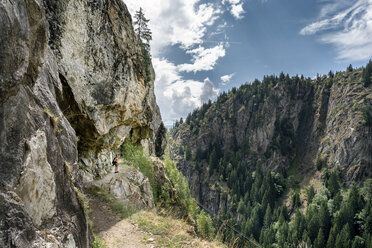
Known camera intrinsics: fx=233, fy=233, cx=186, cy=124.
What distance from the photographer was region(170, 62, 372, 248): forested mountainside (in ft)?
338

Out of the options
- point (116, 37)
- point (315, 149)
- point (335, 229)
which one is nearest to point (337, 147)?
point (315, 149)

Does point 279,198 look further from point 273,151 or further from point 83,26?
point 83,26

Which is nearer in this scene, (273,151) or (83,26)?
(83,26)

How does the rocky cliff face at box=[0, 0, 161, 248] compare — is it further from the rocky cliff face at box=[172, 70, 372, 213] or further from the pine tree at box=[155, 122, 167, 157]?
the rocky cliff face at box=[172, 70, 372, 213]

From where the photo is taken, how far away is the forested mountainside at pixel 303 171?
103125mm

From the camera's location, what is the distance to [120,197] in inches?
701

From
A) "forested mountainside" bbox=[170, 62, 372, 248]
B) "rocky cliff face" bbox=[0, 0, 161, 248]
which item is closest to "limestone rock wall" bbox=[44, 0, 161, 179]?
"rocky cliff face" bbox=[0, 0, 161, 248]

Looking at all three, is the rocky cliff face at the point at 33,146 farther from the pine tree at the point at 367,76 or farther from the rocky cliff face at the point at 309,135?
the pine tree at the point at 367,76

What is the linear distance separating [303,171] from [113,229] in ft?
587

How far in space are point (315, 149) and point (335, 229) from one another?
3543 inches

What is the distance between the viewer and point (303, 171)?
545ft

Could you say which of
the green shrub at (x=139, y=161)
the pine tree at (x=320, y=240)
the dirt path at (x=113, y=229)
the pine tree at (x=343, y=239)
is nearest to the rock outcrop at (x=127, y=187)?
the dirt path at (x=113, y=229)

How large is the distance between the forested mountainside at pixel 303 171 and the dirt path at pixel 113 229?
78229mm

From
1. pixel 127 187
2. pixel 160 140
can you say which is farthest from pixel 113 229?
pixel 160 140
